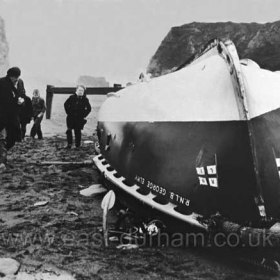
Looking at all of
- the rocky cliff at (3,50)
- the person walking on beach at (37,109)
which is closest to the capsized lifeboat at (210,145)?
the person walking on beach at (37,109)

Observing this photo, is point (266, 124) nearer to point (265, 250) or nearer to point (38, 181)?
point (265, 250)

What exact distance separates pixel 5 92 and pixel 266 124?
4.55m

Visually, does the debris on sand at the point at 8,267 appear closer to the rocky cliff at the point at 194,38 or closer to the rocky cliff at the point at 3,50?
the rocky cliff at the point at 194,38

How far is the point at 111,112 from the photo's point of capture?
19.8 feet

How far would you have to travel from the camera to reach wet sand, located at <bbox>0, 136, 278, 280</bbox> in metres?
3.48

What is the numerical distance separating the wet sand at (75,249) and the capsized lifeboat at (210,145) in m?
0.36

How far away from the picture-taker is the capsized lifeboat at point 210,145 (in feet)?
11.5

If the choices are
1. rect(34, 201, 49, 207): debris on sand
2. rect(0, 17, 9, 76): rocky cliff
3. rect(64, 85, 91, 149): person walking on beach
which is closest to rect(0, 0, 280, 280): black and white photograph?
rect(34, 201, 49, 207): debris on sand

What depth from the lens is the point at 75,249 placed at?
3.89 meters

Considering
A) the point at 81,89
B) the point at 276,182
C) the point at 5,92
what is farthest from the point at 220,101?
the point at 81,89

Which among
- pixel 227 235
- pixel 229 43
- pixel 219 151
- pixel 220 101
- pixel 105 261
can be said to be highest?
pixel 229 43

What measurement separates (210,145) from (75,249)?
4.65 ft

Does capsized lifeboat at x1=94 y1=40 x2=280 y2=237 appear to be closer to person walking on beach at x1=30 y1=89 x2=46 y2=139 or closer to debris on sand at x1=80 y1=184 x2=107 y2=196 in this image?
debris on sand at x1=80 y1=184 x2=107 y2=196

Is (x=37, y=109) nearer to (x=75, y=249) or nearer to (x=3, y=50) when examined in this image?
(x=75, y=249)
